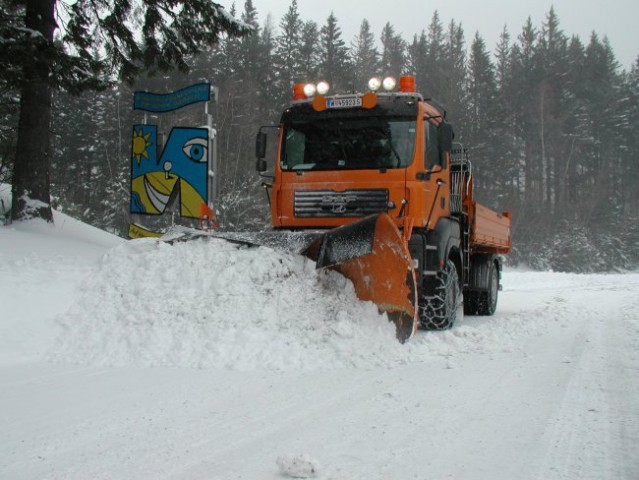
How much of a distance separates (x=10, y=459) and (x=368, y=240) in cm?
352

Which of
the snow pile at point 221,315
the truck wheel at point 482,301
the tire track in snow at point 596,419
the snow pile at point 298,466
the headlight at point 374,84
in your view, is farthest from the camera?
the truck wheel at point 482,301

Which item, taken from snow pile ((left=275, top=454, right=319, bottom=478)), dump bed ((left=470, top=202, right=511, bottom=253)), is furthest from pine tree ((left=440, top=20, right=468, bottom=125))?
snow pile ((left=275, top=454, right=319, bottom=478))

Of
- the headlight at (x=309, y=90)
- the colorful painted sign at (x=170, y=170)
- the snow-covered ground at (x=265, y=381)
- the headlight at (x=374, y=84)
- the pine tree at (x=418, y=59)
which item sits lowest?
the snow-covered ground at (x=265, y=381)

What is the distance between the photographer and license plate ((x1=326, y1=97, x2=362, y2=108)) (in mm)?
6824

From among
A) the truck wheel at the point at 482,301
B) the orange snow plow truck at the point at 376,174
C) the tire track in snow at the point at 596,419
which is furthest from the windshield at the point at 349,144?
the truck wheel at the point at 482,301

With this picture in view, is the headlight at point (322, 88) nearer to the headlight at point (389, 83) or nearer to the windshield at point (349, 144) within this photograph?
the windshield at point (349, 144)

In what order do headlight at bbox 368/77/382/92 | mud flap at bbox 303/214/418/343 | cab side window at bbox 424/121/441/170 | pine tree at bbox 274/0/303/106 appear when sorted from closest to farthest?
1. mud flap at bbox 303/214/418/343
2. cab side window at bbox 424/121/441/170
3. headlight at bbox 368/77/382/92
4. pine tree at bbox 274/0/303/106

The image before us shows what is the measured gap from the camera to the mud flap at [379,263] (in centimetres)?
533

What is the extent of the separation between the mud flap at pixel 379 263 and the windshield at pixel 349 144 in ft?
4.46

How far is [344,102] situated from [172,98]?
4.90 m

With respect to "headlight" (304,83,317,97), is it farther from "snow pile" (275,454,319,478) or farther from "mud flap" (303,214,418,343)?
Answer: "snow pile" (275,454,319,478)

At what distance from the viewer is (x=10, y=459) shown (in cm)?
278

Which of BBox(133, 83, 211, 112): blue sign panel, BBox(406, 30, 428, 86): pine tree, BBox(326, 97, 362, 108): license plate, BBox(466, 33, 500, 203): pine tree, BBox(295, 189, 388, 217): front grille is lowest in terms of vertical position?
BBox(295, 189, 388, 217): front grille

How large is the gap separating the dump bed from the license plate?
291 cm
